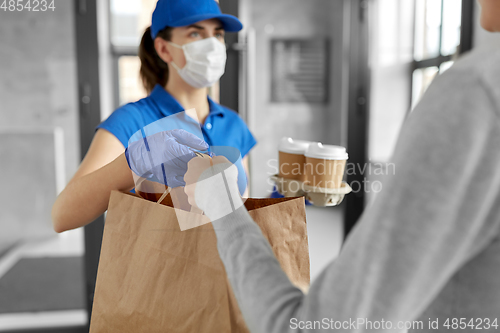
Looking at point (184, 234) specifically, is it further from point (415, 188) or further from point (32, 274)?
point (32, 274)

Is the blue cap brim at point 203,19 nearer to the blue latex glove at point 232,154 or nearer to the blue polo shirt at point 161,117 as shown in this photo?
the blue polo shirt at point 161,117

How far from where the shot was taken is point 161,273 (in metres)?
0.60

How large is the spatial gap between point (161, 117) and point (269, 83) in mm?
3147

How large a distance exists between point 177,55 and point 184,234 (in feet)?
2.66

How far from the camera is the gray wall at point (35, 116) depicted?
1801 millimetres

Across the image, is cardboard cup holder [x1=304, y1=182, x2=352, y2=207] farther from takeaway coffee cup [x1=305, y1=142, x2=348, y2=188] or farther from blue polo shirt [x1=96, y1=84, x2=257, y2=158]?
blue polo shirt [x1=96, y1=84, x2=257, y2=158]

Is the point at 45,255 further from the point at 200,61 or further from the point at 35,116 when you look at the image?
the point at 200,61

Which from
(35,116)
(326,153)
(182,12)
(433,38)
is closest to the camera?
(326,153)

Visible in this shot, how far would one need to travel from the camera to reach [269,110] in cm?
418

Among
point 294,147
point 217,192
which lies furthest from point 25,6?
point 217,192

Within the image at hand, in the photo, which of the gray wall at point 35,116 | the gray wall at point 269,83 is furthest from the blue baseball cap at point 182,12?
the gray wall at point 269,83

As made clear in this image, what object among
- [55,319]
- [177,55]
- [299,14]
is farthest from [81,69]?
[299,14]

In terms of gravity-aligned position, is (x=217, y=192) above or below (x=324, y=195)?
above

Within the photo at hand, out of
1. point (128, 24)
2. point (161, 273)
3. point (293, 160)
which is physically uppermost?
point (128, 24)
